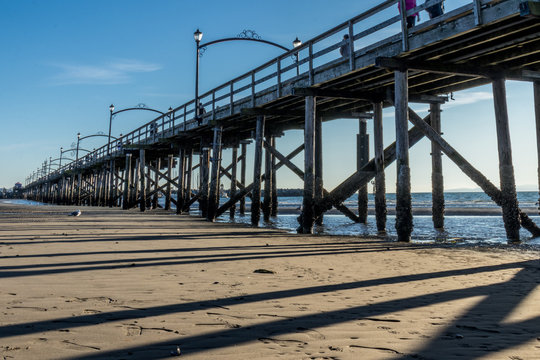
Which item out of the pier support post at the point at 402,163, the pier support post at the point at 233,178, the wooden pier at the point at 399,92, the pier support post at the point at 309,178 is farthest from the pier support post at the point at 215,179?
the pier support post at the point at 402,163

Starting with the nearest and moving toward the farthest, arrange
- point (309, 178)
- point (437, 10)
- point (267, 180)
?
point (437, 10) → point (309, 178) → point (267, 180)

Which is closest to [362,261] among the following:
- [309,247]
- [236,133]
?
[309,247]

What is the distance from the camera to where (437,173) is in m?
13.8

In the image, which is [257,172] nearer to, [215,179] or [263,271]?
[215,179]

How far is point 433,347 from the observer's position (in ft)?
8.43

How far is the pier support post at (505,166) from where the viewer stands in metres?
9.93

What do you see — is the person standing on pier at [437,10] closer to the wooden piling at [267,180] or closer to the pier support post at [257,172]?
the pier support post at [257,172]

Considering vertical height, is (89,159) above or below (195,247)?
above

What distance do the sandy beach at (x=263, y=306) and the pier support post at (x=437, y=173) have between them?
7.42m

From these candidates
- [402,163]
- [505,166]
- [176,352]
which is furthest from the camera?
[505,166]

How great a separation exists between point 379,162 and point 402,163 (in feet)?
7.32

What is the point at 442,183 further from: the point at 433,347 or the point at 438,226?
the point at 433,347

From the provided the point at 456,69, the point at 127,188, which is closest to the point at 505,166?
the point at 456,69

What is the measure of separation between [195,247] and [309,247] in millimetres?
2212
